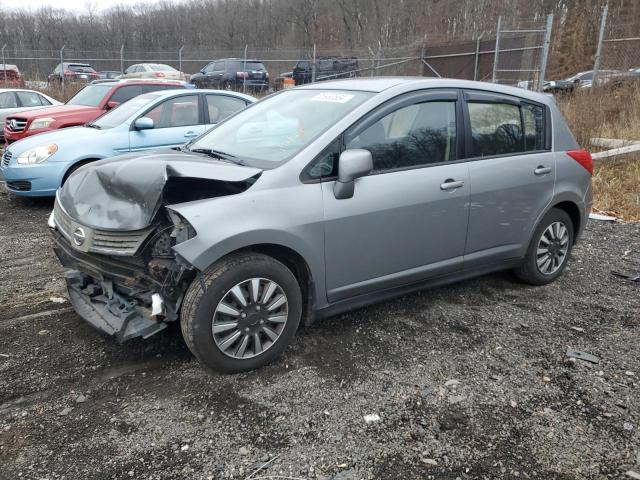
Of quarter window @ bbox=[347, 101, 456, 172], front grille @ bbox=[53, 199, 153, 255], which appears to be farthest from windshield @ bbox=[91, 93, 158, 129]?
quarter window @ bbox=[347, 101, 456, 172]

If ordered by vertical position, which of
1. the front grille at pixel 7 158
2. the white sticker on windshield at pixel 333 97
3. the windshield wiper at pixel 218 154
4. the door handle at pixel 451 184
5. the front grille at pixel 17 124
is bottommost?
the front grille at pixel 7 158

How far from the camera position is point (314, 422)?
2.82 metres

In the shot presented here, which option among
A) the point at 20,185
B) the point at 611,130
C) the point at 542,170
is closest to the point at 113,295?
the point at 542,170

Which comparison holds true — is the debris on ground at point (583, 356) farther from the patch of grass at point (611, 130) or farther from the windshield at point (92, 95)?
the windshield at point (92, 95)

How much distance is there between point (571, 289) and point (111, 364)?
13.0ft

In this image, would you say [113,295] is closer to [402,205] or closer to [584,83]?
[402,205]

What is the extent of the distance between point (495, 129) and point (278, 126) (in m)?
1.78

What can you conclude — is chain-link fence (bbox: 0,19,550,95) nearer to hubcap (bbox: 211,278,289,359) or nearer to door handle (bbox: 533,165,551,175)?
door handle (bbox: 533,165,551,175)

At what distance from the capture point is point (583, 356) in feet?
11.8

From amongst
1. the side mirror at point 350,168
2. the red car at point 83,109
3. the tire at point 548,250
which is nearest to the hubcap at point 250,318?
the side mirror at point 350,168

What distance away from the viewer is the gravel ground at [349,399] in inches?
99.9

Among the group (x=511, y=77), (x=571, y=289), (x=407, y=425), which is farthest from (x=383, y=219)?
(x=511, y=77)

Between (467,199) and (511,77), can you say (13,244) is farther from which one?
(511,77)

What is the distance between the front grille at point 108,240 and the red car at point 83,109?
7.20 m
